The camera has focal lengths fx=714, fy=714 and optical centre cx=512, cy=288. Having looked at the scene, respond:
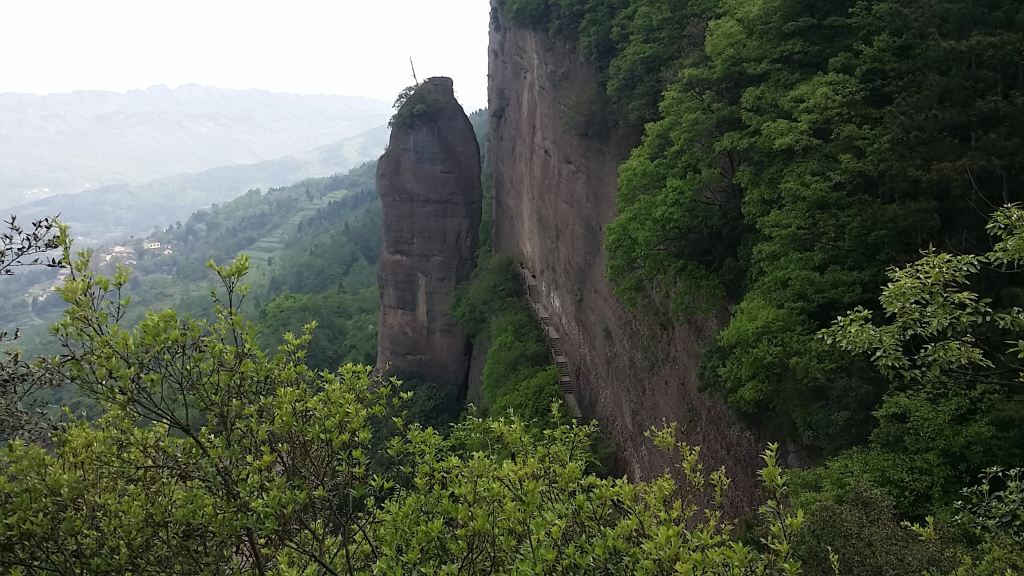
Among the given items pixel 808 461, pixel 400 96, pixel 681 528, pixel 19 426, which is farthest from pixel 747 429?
pixel 400 96

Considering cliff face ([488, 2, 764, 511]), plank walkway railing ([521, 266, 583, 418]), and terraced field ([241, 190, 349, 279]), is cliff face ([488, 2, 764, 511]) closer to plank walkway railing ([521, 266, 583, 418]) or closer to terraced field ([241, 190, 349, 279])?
plank walkway railing ([521, 266, 583, 418])

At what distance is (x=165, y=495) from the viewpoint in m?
7.05

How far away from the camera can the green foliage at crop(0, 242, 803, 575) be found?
6.24 m

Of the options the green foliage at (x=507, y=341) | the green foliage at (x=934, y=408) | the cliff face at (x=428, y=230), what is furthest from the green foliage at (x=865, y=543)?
the cliff face at (x=428, y=230)

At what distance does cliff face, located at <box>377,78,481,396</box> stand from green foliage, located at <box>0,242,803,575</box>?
31497 mm

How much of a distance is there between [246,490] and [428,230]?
3328 centimetres

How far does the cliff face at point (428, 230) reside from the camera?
3900cm

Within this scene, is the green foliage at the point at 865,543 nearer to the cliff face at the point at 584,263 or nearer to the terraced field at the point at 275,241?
the cliff face at the point at 584,263

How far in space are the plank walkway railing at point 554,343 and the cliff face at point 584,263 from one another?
493 millimetres

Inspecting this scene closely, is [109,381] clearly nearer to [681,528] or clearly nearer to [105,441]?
[105,441]

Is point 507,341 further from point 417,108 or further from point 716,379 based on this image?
point 716,379

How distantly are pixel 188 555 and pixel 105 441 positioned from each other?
4.82 feet

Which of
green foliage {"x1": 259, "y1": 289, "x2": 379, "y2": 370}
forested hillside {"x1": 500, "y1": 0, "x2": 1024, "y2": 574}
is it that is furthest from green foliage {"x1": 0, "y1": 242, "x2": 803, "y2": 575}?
green foliage {"x1": 259, "y1": 289, "x2": 379, "y2": 370}

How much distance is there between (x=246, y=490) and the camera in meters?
6.48
